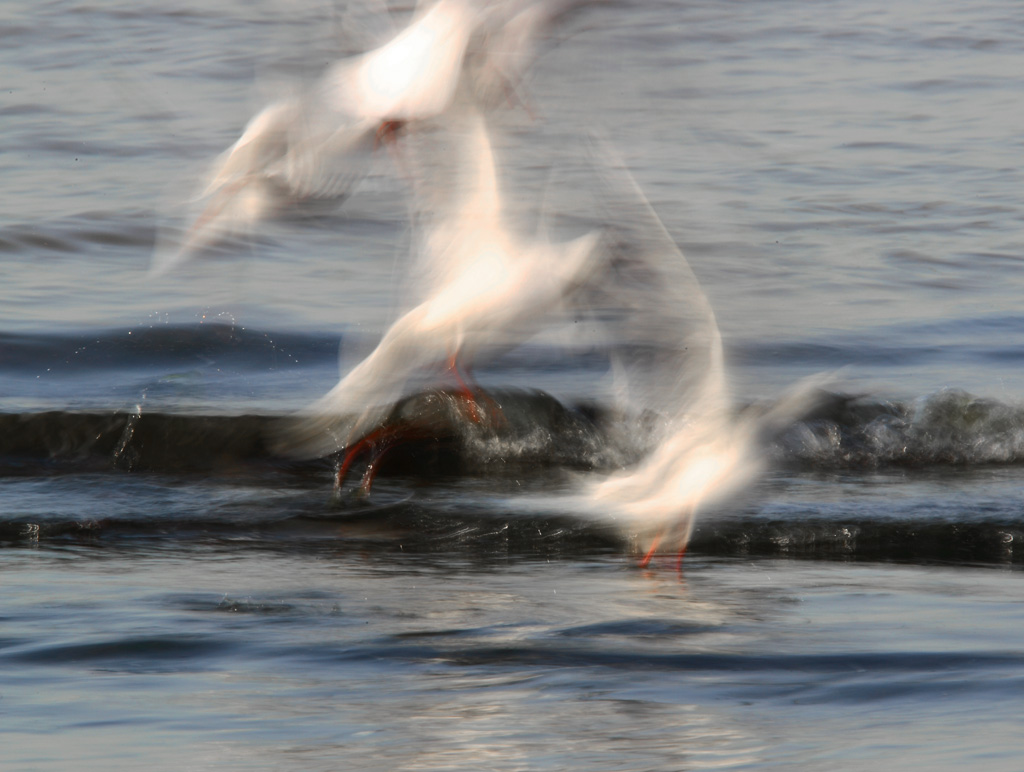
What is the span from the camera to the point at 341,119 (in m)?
4.18

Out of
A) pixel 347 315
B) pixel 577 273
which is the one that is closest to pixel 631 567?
pixel 577 273

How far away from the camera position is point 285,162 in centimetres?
420

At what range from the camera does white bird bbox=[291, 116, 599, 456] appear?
4.16 meters

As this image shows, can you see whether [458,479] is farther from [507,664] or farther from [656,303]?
[507,664]

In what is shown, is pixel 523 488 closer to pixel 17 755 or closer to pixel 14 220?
pixel 17 755

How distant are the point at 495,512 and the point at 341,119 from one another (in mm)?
1254

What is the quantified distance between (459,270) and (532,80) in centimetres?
53

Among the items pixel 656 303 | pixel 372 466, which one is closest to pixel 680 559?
pixel 656 303

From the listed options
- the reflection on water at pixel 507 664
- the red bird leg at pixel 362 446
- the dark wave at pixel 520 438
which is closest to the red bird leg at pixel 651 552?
the reflection on water at pixel 507 664

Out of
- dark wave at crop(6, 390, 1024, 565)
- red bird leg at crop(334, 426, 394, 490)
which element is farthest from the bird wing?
red bird leg at crop(334, 426, 394, 490)

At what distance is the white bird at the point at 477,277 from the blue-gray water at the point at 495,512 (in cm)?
19

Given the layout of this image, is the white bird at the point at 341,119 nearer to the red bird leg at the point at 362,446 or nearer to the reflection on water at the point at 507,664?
the red bird leg at the point at 362,446

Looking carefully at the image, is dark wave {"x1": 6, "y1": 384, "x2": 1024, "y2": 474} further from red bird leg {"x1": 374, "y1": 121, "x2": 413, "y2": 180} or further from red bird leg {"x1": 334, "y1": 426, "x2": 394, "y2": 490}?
red bird leg {"x1": 374, "y1": 121, "x2": 413, "y2": 180}

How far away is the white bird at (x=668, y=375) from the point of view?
12.9ft
